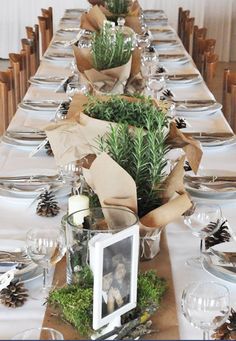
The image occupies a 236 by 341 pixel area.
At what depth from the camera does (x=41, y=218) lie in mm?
1903

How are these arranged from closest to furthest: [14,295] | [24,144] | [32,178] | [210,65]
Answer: [14,295] → [32,178] → [24,144] → [210,65]

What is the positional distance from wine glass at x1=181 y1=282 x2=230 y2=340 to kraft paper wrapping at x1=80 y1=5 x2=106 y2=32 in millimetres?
2872

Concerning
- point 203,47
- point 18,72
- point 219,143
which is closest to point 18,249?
point 219,143

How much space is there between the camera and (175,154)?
2.06 metres

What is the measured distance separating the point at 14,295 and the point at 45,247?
0.13 meters

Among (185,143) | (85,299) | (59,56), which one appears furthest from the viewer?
(59,56)

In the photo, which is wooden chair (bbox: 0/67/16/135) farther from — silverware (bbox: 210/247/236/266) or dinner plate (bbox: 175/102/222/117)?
silverware (bbox: 210/247/236/266)

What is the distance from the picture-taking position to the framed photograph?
3.83 feet

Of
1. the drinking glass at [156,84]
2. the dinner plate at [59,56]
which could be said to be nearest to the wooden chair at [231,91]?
the drinking glass at [156,84]

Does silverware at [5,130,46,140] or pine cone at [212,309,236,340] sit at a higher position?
silverware at [5,130,46,140]

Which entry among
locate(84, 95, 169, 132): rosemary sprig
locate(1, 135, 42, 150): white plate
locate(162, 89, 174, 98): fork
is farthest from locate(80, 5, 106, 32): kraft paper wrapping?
locate(84, 95, 169, 132): rosemary sprig

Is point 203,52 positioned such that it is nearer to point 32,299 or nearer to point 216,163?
point 216,163

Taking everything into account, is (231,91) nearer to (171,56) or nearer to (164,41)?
(171,56)

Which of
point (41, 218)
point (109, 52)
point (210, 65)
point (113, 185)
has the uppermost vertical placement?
point (109, 52)
